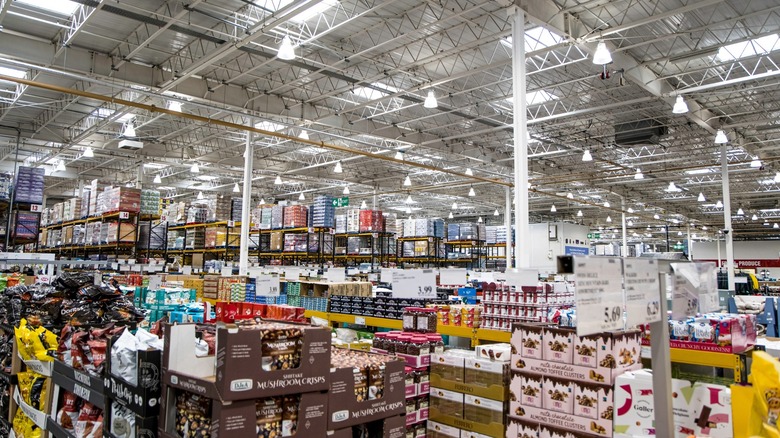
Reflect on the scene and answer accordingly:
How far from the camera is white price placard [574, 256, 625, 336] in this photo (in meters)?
1.70

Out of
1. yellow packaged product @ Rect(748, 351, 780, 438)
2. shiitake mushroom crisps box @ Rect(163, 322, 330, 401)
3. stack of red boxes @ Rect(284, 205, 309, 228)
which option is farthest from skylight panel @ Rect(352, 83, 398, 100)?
yellow packaged product @ Rect(748, 351, 780, 438)

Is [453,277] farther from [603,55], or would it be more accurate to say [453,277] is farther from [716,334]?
[716,334]

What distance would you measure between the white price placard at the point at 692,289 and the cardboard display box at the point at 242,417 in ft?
5.25

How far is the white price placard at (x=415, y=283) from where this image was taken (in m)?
7.25

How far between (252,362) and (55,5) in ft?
38.2

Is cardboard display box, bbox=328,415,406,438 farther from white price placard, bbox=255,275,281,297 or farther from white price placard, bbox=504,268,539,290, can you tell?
white price placard, bbox=255,275,281,297

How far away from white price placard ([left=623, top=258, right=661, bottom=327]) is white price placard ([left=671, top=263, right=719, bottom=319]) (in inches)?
3.5

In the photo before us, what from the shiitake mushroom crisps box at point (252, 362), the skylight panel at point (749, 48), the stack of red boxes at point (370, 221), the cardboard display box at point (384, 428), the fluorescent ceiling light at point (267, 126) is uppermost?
the skylight panel at point (749, 48)

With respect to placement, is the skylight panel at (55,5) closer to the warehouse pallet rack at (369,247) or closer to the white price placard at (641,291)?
the warehouse pallet rack at (369,247)

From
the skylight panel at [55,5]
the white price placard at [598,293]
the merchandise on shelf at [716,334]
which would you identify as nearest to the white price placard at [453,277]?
the merchandise on shelf at [716,334]

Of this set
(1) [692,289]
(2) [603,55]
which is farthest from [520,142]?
(1) [692,289]

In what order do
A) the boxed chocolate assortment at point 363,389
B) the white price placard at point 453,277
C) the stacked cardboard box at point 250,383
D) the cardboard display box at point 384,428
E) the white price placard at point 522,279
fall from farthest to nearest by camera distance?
the white price placard at point 453,277
the white price placard at point 522,279
the cardboard display box at point 384,428
the boxed chocolate assortment at point 363,389
the stacked cardboard box at point 250,383

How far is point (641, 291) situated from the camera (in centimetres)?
196

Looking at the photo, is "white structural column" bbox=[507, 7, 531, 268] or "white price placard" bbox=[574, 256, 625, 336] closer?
"white price placard" bbox=[574, 256, 625, 336]
